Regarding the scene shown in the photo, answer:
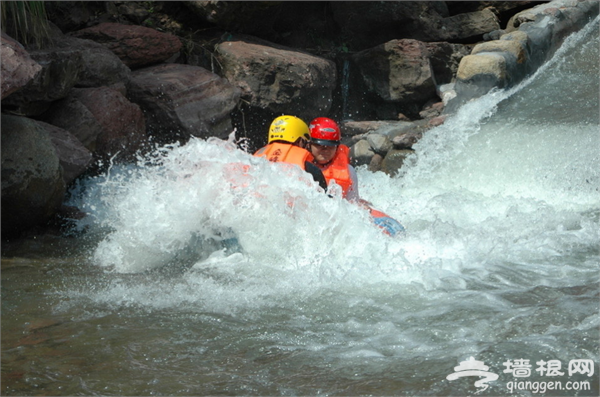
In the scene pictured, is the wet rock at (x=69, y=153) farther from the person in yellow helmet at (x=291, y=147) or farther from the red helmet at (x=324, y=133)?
the red helmet at (x=324, y=133)

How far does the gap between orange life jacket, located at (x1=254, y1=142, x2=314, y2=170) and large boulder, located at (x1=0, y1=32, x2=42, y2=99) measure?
7.00 ft

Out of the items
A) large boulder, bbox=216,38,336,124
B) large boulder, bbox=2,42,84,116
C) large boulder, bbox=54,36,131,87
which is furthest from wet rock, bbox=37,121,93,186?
large boulder, bbox=216,38,336,124

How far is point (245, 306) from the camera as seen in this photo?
4.36m

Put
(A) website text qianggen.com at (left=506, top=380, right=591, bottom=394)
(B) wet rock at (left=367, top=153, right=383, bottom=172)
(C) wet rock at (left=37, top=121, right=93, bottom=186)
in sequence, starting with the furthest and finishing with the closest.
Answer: (B) wet rock at (left=367, top=153, right=383, bottom=172)
(C) wet rock at (left=37, top=121, right=93, bottom=186)
(A) website text qianggen.com at (left=506, top=380, right=591, bottom=394)

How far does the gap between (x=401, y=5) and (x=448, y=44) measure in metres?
1.00

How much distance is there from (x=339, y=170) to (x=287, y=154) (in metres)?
0.54

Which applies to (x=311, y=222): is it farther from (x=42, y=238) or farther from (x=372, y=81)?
(x=372, y=81)

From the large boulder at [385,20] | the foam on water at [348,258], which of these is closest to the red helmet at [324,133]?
the foam on water at [348,258]

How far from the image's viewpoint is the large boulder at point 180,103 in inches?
336

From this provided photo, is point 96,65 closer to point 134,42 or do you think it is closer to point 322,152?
point 134,42

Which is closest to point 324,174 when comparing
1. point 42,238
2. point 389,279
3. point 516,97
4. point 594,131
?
point 389,279

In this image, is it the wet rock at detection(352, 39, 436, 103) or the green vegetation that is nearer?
the green vegetation

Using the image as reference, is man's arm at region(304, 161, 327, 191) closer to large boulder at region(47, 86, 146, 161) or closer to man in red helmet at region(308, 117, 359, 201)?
man in red helmet at region(308, 117, 359, 201)

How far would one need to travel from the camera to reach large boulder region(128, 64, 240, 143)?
336 inches
